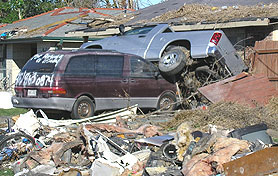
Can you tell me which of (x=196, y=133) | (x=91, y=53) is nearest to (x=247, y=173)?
(x=196, y=133)

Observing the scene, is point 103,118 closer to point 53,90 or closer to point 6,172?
point 53,90

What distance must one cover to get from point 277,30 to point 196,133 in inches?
251

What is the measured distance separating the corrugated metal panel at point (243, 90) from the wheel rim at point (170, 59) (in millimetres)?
1297

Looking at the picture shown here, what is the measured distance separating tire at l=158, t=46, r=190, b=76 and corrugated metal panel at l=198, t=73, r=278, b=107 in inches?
44.4

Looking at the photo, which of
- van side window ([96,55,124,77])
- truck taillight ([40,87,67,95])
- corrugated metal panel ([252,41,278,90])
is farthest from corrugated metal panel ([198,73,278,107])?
truck taillight ([40,87,67,95])

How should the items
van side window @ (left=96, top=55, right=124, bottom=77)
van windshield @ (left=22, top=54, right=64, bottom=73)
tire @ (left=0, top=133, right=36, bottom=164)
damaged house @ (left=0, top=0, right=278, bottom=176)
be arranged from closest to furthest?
1. damaged house @ (left=0, top=0, right=278, bottom=176)
2. tire @ (left=0, top=133, right=36, bottom=164)
3. van windshield @ (left=22, top=54, right=64, bottom=73)
4. van side window @ (left=96, top=55, right=124, bottom=77)

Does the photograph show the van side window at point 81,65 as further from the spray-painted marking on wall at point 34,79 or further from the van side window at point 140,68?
the van side window at point 140,68

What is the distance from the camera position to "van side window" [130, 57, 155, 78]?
1174cm

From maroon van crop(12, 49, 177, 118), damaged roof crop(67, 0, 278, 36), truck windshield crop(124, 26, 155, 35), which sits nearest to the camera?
maroon van crop(12, 49, 177, 118)

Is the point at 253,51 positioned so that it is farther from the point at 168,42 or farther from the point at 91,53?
the point at 91,53

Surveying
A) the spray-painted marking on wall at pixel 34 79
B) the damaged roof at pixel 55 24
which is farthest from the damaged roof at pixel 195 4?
the spray-painted marking on wall at pixel 34 79

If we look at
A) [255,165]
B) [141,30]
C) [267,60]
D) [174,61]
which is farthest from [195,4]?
[255,165]

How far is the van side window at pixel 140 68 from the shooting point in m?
11.7

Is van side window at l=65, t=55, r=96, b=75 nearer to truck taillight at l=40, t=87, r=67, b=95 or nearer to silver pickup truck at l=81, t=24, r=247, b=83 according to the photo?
truck taillight at l=40, t=87, r=67, b=95
